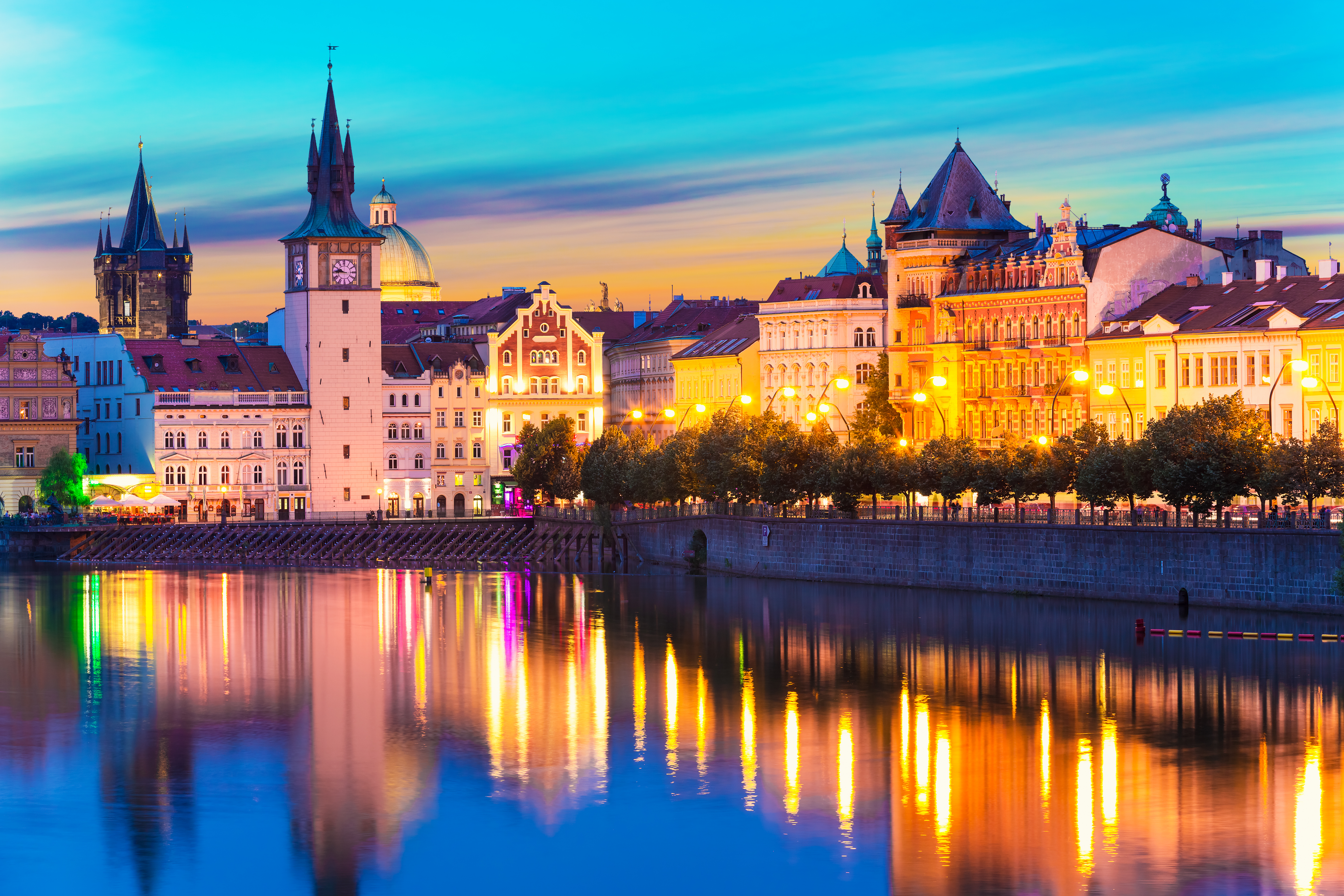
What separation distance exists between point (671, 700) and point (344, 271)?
103 m

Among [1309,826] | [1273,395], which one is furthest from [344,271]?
[1309,826]

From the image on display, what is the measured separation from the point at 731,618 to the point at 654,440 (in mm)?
80865

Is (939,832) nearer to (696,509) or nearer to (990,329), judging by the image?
(696,509)

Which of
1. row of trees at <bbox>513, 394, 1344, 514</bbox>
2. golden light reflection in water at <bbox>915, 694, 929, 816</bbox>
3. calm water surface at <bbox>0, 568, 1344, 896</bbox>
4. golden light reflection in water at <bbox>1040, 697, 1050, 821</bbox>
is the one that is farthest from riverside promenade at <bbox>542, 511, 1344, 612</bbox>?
golden light reflection in water at <bbox>915, 694, 929, 816</bbox>

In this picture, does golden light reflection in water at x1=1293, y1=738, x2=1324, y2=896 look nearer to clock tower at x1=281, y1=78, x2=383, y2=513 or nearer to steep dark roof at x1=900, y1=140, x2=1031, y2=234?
steep dark roof at x1=900, y1=140, x2=1031, y2=234

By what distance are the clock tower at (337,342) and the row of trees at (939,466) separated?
1509cm

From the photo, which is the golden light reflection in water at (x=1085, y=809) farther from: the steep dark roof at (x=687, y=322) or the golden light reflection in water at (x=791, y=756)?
the steep dark roof at (x=687, y=322)

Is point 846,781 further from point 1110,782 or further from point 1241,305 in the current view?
point 1241,305

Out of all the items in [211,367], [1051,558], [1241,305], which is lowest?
[1051,558]

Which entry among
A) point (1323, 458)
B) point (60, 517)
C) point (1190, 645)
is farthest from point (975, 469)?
point (60, 517)

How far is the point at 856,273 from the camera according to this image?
163 meters

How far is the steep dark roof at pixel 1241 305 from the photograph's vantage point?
111250 mm

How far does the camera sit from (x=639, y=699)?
67062 mm

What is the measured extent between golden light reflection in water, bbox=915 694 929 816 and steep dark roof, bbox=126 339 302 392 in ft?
339
